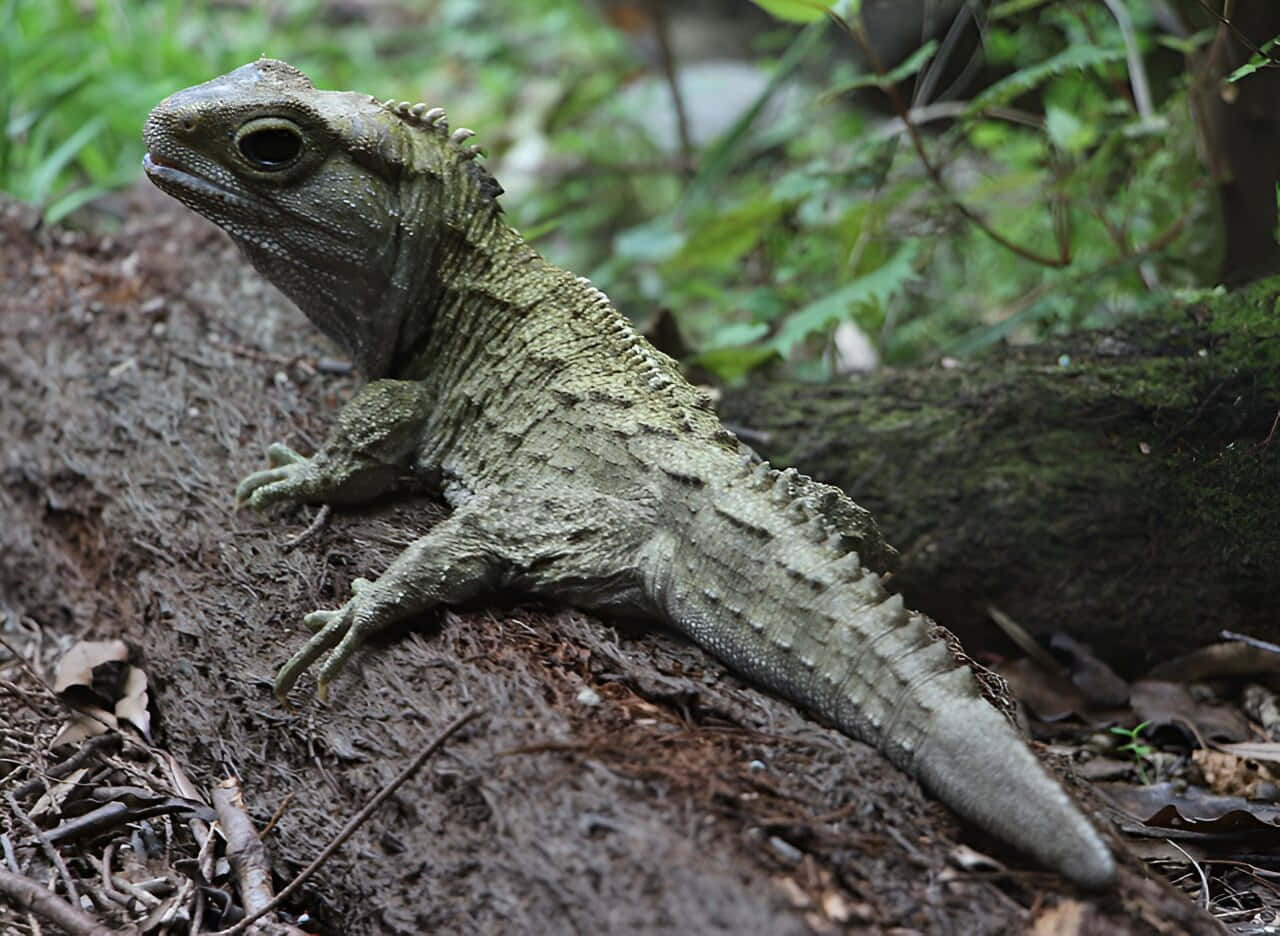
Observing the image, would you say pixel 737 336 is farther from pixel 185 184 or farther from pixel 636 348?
pixel 185 184

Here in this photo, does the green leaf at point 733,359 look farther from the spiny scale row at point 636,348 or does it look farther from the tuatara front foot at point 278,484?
the tuatara front foot at point 278,484

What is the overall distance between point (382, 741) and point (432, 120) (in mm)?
2582

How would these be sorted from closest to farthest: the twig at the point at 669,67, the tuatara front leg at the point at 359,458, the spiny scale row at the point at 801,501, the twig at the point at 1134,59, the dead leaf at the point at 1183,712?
the spiny scale row at the point at 801,501 < the tuatara front leg at the point at 359,458 < the dead leaf at the point at 1183,712 < the twig at the point at 1134,59 < the twig at the point at 669,67

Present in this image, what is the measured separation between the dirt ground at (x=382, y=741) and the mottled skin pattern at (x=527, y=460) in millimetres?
142

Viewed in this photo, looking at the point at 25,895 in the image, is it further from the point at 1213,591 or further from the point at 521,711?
the point at 1213,591

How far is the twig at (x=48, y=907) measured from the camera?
307 centimetres

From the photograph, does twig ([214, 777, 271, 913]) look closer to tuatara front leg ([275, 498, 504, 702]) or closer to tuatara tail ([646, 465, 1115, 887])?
tuatara front leg ([275, 498, 504, 702])

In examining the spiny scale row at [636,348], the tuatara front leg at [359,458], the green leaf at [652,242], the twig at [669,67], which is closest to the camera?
the spiny scale row at [636,348]

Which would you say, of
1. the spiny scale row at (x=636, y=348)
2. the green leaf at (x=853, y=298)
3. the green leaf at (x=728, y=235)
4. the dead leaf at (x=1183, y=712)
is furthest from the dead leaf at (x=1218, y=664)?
the green leaf at (x=728, y=235)

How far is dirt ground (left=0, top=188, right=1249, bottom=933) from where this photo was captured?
266cm

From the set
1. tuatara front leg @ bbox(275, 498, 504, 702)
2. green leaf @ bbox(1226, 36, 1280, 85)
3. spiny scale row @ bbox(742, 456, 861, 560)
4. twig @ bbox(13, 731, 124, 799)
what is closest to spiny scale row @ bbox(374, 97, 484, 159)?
tuatara front leg @ bbox(275, 498, 504, 702)

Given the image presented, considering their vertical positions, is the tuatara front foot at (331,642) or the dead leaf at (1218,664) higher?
the tuatara front foot at (331,642)

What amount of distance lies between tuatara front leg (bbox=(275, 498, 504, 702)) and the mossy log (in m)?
2.29

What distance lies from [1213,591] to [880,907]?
274 centimetres
